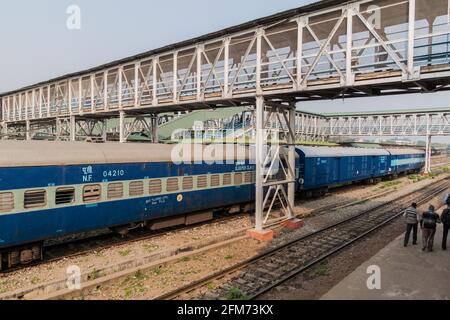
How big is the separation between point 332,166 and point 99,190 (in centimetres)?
1978

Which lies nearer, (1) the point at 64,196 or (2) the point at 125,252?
(1) the point at 64,196

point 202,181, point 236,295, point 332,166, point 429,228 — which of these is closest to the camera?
point 236,295

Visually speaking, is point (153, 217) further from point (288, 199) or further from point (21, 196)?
point (288, 199)

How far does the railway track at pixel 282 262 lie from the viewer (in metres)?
9.99

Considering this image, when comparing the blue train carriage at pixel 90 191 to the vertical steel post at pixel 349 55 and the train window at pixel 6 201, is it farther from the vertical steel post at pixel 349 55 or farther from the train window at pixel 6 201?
the vertical steel post at pixel 349 55

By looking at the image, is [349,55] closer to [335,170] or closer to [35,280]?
[35,280]

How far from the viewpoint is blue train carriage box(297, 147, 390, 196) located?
78.8ft

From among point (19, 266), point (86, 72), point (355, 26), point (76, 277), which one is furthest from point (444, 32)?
point (86, 72)

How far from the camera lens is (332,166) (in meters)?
27.5

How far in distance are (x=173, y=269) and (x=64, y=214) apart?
13.5 feet

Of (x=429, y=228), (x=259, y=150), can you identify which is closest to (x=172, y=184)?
(x=259, y=150)

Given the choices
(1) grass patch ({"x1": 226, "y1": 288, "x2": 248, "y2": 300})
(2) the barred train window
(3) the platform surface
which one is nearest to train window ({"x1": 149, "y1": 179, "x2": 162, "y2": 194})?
(2) the barred train window

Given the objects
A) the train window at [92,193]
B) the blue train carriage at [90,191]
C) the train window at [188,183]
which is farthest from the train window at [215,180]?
the train window at [92,193]

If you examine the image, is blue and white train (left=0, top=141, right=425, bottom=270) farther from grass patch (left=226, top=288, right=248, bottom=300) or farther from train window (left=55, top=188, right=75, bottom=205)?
grass patch (left=226, top=288, right=248, bottom=300)
